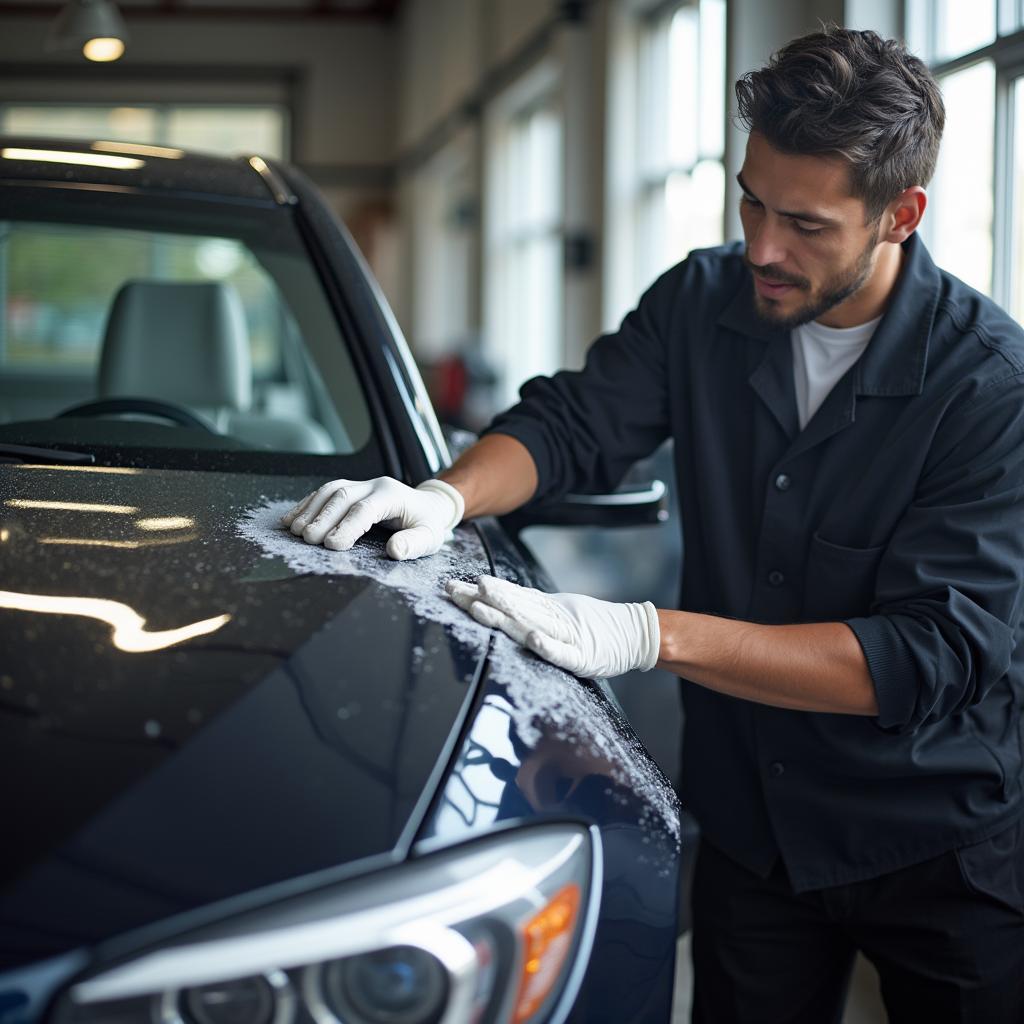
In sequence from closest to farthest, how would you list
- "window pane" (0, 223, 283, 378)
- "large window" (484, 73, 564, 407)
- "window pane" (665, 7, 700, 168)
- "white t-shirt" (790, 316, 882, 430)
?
"white t-shirt" (790, 316, 882, 430) < "window pane" (0, 223, 283, 378) < "window pane" (665, 7, 700, 168) < "large window" (484, 73, 564, 407)

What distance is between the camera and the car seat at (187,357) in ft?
6.80

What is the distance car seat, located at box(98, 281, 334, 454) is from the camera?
207cm

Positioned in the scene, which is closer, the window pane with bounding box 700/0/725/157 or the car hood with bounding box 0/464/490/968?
the car hood with bounding box 0/464/490/968

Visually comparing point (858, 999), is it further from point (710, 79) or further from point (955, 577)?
point (710, 79)

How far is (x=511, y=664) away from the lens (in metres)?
1.01

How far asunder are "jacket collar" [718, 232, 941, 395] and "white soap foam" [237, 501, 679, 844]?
1.88 feet

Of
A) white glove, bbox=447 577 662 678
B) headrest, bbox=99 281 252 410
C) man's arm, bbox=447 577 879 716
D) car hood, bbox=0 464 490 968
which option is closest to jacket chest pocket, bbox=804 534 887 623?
man's arm, bbox=447 577 879 716

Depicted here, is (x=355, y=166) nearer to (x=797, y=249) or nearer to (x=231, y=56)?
(x=231, y=56)

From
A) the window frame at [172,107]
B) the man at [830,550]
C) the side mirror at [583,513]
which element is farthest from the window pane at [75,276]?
the window frame at [172,107]

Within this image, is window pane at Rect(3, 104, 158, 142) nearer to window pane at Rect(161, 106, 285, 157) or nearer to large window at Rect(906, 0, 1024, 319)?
window pane at Rect(161, 106, 285, 157)

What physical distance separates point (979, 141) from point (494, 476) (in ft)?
7.37

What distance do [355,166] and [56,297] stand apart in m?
8.95

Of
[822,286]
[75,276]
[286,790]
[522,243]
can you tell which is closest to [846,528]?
[822,286]

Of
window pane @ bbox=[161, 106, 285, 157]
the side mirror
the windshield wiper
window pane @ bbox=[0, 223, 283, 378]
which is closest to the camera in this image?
the windshield wiper
